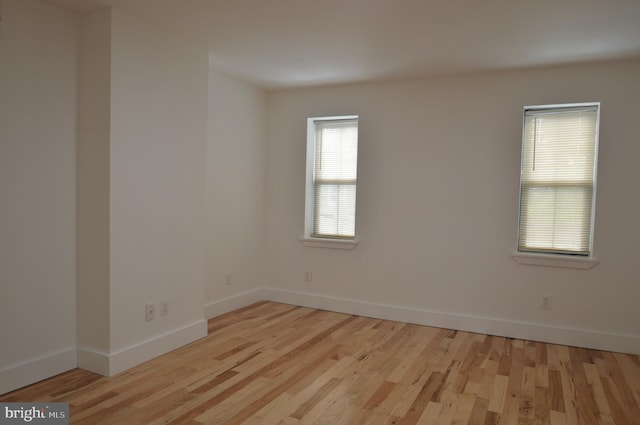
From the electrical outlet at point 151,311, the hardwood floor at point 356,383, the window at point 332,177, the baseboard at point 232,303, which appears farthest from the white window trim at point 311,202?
the electrical outlet at point 151,311

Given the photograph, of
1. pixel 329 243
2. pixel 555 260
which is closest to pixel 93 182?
pixel 329 243

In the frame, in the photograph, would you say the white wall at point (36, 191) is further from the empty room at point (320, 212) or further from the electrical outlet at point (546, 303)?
the electrical outlet at point (546, 303)

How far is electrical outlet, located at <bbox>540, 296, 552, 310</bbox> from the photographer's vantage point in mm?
3955

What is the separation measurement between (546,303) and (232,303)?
3114 mm

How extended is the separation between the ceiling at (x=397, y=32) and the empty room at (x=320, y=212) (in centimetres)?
2

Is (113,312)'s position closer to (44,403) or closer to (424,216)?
(44,403)

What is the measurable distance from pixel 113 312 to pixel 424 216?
2.94 metres

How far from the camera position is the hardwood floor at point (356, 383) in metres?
2.56

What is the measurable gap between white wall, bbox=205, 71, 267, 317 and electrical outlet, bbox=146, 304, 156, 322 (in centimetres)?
102

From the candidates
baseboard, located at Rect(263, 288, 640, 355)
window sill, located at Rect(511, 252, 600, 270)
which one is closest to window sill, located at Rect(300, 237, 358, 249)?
baseboard, located at Rect(263, 288, 640, 355)

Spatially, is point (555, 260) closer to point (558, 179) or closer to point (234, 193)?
point (558, 179)

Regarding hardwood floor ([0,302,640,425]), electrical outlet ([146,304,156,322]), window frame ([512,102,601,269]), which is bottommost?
hardwood floor ([0,302,640,425])

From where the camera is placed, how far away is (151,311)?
3330 millimetres

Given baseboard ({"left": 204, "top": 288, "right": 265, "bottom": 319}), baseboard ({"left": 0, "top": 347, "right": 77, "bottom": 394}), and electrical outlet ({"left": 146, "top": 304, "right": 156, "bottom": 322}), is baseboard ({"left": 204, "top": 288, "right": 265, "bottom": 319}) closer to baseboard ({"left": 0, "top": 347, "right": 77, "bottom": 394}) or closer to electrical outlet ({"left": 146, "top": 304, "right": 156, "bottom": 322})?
electrical outlet ({"left": 146, "top": 304, "right": 156, "bottom": 322})
